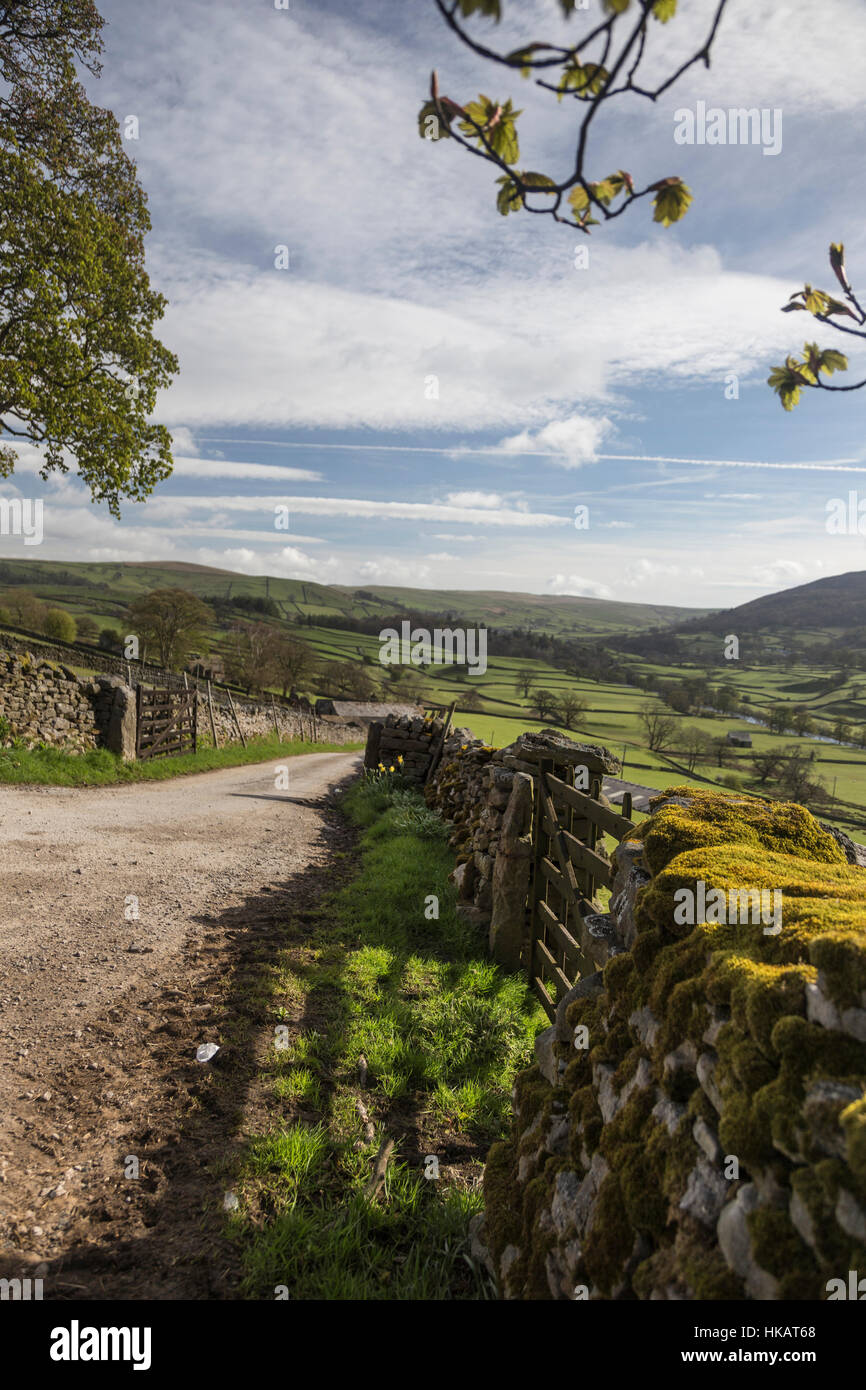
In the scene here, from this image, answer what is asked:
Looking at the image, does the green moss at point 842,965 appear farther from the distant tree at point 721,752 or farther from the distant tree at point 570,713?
the distant tree at point 570,713

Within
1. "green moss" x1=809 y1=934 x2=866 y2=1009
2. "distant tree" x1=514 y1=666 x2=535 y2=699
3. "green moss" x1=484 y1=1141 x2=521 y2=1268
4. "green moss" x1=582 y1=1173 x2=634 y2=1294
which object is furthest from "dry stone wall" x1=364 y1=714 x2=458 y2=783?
"distant tree" x1=514 y1=666 x2=535 y2=699

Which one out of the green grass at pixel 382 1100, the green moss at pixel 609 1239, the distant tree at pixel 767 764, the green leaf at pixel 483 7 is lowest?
the distant tree at pixel 767 764

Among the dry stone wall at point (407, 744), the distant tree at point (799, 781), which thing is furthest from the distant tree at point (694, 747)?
the dry stone wall at point (407, 744)

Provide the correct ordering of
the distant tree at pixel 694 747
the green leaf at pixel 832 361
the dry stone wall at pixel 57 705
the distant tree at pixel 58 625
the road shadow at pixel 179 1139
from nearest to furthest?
the green leaf at pixel 832 361 < the road shadow at pixel 179 1139 < the dry stone wall at pixel 57 705 < the distant tree at pixel 694 747 < the distant tree at pixel 58 625

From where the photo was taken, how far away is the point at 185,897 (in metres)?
7.60

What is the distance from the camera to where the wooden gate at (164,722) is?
1714 cm

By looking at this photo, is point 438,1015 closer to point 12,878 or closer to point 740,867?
point 740,867

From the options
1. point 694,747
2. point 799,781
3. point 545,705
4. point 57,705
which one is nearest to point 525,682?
point 545,705

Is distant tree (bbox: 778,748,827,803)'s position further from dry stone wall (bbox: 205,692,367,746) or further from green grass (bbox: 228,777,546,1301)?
dry stone wall (bbox: 205,692,367,746)

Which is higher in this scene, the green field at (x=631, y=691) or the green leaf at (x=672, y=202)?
the green leaf at (x=672, y=202)

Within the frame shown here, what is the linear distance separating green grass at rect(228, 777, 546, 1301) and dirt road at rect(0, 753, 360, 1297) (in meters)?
0.54

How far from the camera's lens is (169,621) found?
182 feet

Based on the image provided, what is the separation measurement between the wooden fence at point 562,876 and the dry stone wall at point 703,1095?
1.23m
